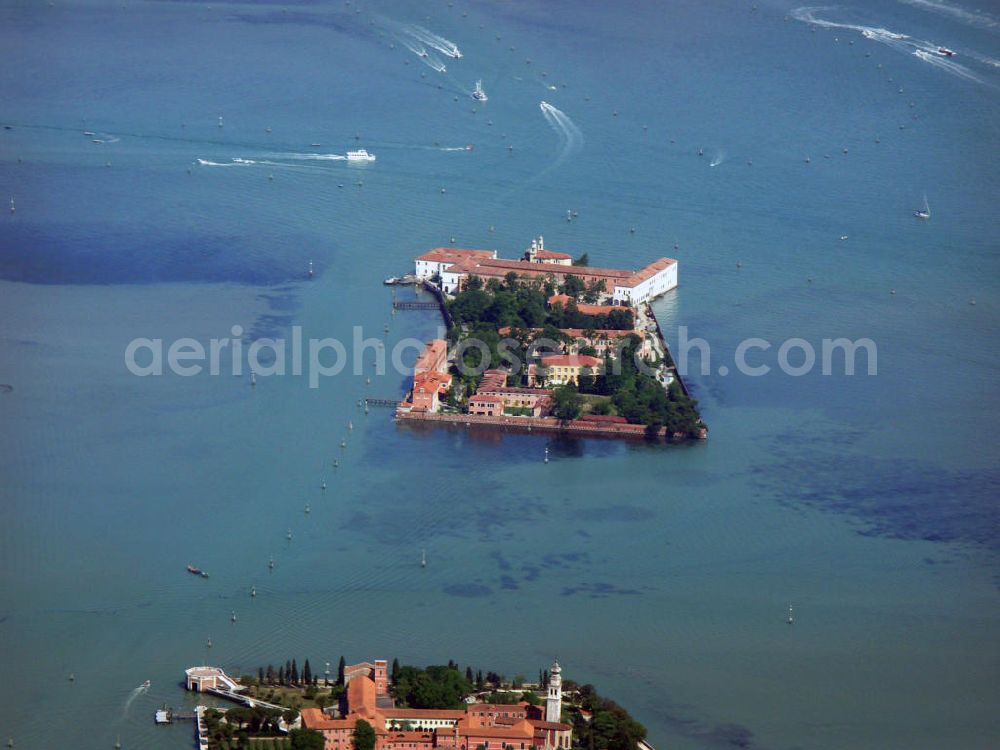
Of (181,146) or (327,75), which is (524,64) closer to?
(327,75)

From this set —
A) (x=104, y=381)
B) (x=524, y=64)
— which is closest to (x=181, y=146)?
(x=524, y=64)

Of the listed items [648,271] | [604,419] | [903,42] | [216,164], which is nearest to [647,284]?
[648,271]

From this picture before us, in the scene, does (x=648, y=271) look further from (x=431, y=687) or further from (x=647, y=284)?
(x=431, y=687)

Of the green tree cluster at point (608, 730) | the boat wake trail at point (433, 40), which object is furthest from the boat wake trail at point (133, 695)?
the boat wake trail at point (433, 40)

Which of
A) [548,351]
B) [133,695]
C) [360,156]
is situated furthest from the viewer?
[360,156]

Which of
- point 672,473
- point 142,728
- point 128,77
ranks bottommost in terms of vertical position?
point 142,728
